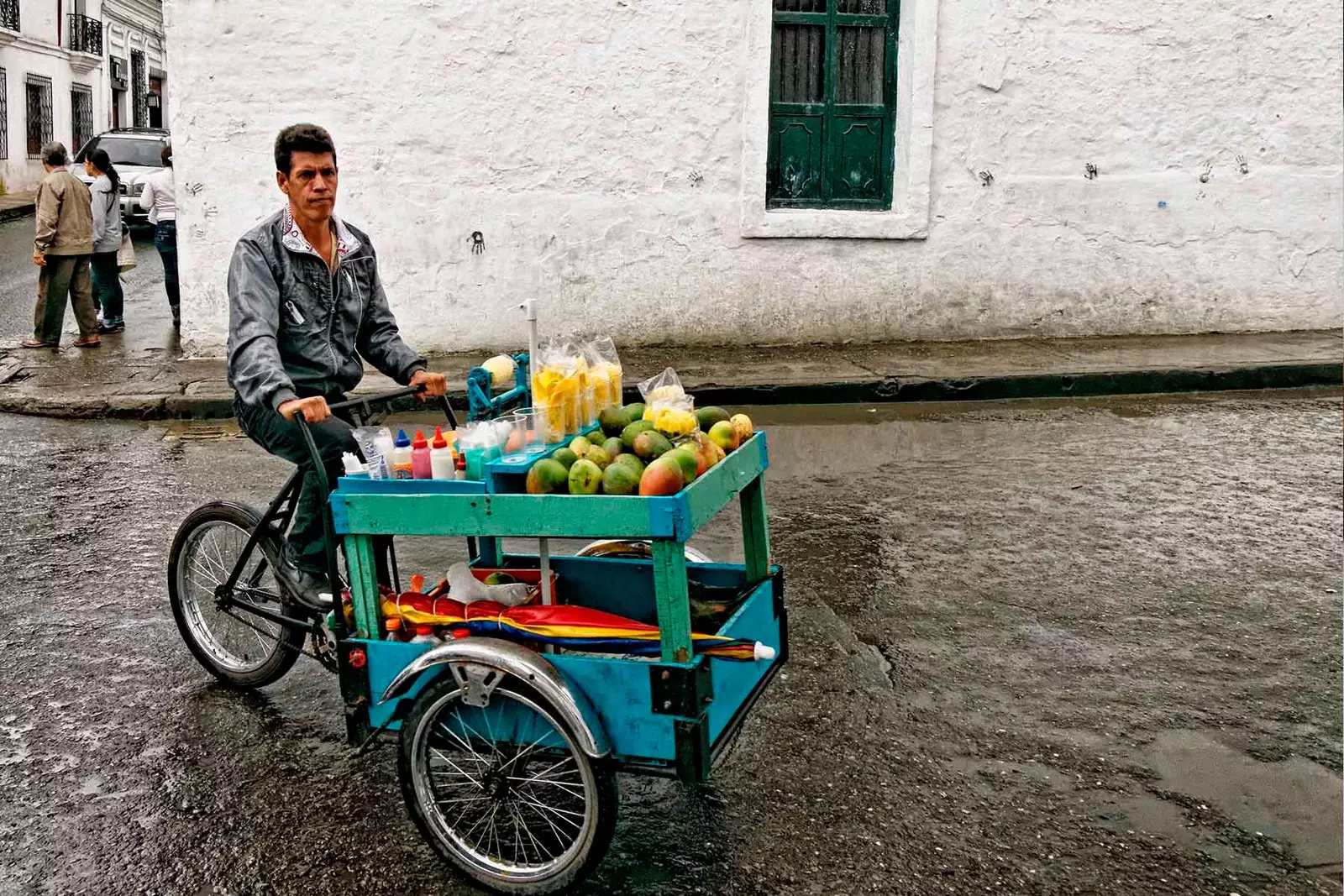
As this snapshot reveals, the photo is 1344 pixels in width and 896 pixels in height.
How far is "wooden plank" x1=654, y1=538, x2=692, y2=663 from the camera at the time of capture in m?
3.10

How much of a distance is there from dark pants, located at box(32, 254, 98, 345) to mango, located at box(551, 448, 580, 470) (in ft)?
30.3

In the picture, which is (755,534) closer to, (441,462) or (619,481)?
(619,481)

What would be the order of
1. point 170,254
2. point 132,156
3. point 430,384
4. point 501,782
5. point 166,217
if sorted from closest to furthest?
point 501,782 → point 430,384 → point 166,217 → point 170,254 → point 132,156

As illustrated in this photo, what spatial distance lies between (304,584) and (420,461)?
1.02 m

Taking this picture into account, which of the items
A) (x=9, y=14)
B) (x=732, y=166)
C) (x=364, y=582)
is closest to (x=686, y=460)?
(x=364, y=582)

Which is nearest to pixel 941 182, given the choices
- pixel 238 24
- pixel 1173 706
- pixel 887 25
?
pixel 887 25

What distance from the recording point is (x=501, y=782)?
10.7 feet

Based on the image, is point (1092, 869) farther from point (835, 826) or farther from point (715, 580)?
point (715, 580)

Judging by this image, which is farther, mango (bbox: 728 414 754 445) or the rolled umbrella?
mango (bbox: 728 414 754 445)

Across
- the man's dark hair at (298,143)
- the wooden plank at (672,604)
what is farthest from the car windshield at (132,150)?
the wooden plank at (672,604)

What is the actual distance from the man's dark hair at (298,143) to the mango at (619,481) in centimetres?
139

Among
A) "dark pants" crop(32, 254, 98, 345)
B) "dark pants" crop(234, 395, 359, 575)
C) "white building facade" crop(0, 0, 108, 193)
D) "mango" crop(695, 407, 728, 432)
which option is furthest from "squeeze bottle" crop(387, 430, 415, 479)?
"white building facade" crop(0, 0, 108, 193)

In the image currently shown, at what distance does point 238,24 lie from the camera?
10141 millimetres

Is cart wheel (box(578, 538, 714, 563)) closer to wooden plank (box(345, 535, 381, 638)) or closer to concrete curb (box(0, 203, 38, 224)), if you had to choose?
wooden plank (box(345, 535, 381, 638))
